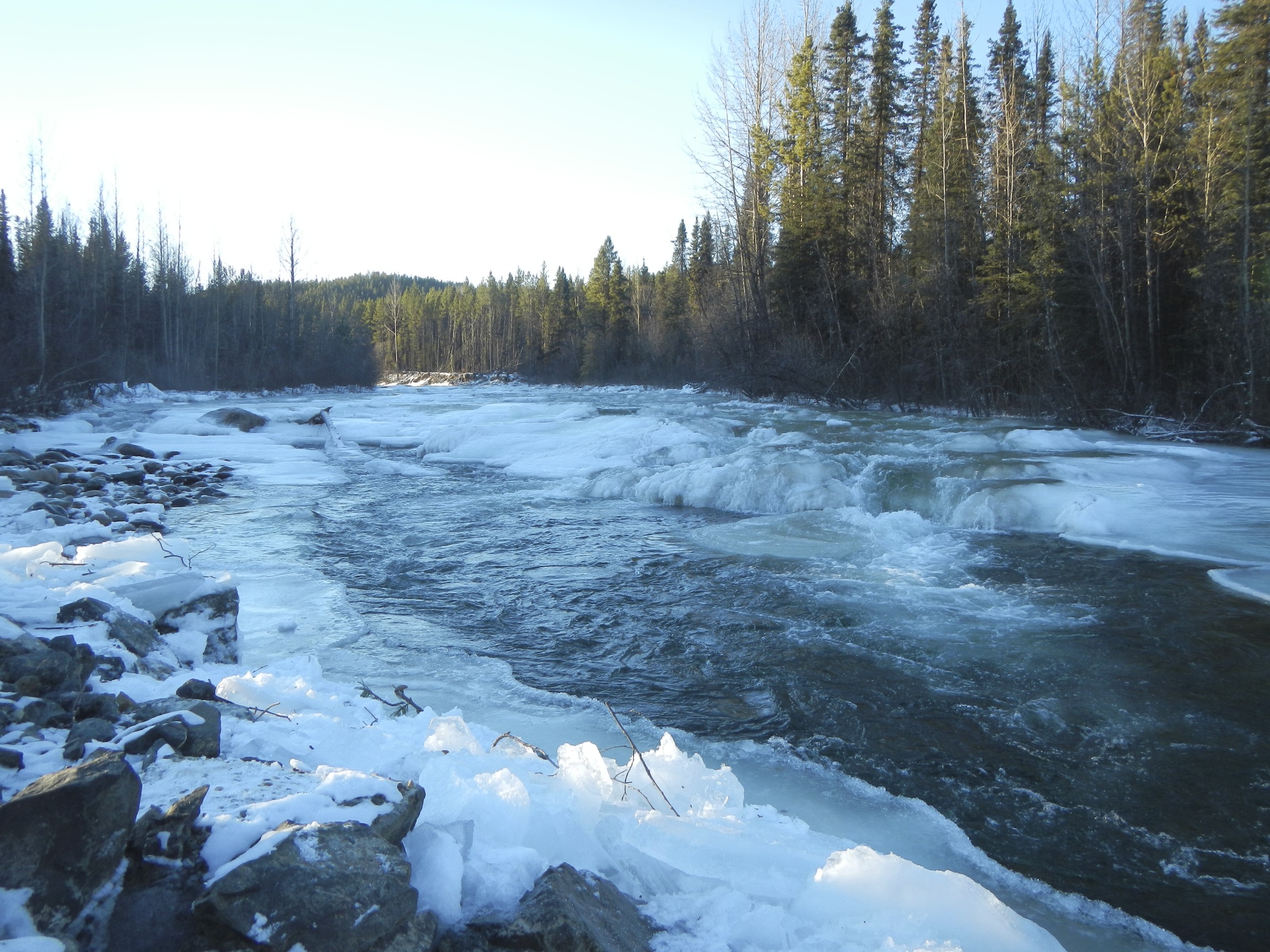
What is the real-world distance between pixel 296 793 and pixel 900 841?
7.29 ft

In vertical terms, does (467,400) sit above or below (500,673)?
above

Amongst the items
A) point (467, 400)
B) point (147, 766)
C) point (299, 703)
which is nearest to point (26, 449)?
point (299, 703)

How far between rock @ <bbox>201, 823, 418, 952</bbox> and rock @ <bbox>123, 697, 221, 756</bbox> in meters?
0.78

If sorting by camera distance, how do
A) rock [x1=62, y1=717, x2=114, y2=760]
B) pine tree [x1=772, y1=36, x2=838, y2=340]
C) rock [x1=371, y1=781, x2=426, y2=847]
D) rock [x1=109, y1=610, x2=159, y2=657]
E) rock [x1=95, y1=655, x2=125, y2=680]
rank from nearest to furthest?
rock [x1=371, y1=781, x2=426, y2=847] → rock [x1=62, y1=717, x2=114, y2=760] → rock [x1=95, y1=655, x2=125, y2=680] → rock [x1=109, y1=610, x2=159, y2=657] → pine tree [x1=772, y1=36, x2=838, y2=340]

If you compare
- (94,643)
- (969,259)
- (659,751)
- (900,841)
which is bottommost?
(900,841)

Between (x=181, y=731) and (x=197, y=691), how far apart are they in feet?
2.47

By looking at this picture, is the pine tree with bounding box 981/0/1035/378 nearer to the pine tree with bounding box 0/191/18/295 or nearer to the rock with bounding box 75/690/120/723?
the rock with bounding box 75/690/120/723

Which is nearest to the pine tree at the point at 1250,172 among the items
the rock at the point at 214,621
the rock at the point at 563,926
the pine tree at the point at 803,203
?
the pine tree at the point at 803,203

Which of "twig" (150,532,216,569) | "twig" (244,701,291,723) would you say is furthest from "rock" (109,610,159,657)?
"twig" (150,532,216,569)

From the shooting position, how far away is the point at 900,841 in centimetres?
287

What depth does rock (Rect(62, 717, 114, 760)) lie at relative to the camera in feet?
7.16

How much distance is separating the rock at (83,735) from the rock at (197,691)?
0.56m

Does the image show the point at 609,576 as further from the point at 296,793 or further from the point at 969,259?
the point at 969,259

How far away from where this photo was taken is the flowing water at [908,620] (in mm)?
3086
